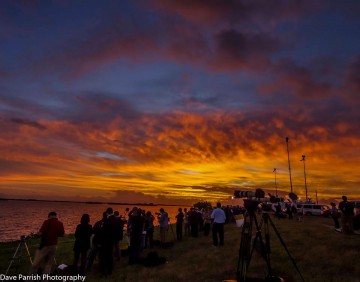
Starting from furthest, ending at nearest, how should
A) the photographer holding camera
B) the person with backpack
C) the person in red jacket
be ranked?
the photographer holding camera, the person with backpack, the person in red jacket

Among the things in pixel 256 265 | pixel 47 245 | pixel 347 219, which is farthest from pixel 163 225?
pixel 347 219

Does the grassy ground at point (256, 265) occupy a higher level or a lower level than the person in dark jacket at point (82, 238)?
lower

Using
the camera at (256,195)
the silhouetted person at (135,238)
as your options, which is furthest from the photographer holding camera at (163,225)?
the camera at (256,195)

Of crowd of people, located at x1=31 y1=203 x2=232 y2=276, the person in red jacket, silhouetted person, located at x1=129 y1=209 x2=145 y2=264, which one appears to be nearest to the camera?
the person in red jacket

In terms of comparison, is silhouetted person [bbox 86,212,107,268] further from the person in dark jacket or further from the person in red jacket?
the person in red jacket

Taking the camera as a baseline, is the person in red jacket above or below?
below

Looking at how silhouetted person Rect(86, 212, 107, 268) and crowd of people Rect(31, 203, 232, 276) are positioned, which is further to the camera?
silhouetted person Rect(86, 212, 107, 268)

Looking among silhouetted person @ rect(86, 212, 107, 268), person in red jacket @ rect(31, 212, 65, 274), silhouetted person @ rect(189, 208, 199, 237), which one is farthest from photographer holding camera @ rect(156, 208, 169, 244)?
person in red jacket @ rect(31, 212, 65, 274)

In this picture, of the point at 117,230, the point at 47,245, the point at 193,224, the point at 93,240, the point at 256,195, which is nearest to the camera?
the point at 256,195

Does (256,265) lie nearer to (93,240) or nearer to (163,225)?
(93,240)

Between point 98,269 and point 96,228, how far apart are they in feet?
5.50

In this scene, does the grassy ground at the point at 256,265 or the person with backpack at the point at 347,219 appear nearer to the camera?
the grassy ground at the point at 256,265

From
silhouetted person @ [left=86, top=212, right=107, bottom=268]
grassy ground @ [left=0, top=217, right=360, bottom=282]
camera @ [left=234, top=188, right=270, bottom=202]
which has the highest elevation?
camera @ [left=234, top=188, right=270, bottom=202]

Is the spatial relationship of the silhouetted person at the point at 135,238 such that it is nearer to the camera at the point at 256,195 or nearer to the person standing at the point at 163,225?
the person standing at the point at 163,225
